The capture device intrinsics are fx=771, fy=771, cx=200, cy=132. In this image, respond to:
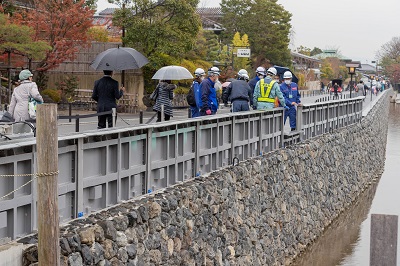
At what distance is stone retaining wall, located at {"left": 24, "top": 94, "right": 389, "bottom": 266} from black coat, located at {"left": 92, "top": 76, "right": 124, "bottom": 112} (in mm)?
2240

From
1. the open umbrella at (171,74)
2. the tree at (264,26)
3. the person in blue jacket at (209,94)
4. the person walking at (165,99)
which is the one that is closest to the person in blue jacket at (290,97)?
the open umbrella at (171,74)

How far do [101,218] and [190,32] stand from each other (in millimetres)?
30781

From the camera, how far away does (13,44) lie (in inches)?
1154

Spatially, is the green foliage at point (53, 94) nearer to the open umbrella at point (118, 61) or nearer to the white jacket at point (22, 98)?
the open umbrella at point (118, 61)

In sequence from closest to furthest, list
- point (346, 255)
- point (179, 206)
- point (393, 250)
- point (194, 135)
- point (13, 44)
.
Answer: point (393, 250) < point (179, 206) < point (194, 135) < point (346, 255) < point (13, 44)

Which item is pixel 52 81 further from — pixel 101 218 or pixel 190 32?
pixel 101 218

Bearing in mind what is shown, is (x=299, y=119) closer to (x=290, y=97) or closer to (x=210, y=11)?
(x=290, y=97)

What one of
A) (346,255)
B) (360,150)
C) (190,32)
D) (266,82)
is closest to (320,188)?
(346,255)

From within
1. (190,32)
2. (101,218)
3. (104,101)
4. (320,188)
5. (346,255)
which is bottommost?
(346,255)

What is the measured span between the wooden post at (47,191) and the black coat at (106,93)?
6939 millimetres

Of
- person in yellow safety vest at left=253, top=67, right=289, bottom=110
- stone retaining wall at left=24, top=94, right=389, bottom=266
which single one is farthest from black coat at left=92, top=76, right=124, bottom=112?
person in yellow safety vest at left=253, top=67, right=289, bottom=110

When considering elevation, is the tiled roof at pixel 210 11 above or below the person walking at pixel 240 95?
above

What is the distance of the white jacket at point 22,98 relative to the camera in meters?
12.1

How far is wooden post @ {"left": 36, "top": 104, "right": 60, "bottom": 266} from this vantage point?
20.6 feet
